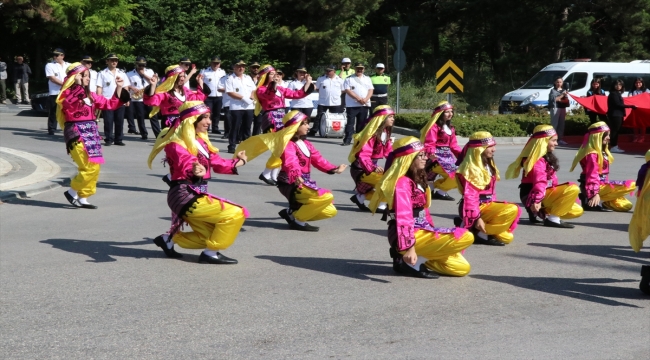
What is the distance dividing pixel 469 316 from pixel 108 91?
1360 cm

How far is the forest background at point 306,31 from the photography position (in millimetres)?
33219

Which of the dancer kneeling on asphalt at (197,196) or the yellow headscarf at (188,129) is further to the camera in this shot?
the yellow headscarf at (188,129)

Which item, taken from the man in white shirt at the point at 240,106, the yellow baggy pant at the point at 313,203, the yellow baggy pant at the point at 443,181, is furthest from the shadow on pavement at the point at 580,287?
the man in white shirt at the point at 240,106

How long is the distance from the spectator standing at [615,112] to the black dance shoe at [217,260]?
535 inches

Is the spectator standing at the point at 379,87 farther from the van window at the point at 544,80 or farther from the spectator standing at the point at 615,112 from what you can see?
the van window at the point at 544,80

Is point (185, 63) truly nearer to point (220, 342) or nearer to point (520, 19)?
point (220, 342)

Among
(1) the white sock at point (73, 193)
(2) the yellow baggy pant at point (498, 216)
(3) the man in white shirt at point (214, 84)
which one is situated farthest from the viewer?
(3) the man in white shirt at point (214, 84)

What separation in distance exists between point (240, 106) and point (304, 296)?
10.6m

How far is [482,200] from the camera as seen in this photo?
10.0 meters

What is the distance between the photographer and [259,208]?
1250 cm

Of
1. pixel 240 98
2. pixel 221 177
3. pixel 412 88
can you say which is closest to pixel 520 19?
pixel 412 88

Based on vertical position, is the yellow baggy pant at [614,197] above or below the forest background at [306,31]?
below

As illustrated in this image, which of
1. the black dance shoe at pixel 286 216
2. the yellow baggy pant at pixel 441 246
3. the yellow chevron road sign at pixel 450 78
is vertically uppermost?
the yellow chevron road sign at pixel 450 78

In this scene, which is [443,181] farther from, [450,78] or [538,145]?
[450,78]
